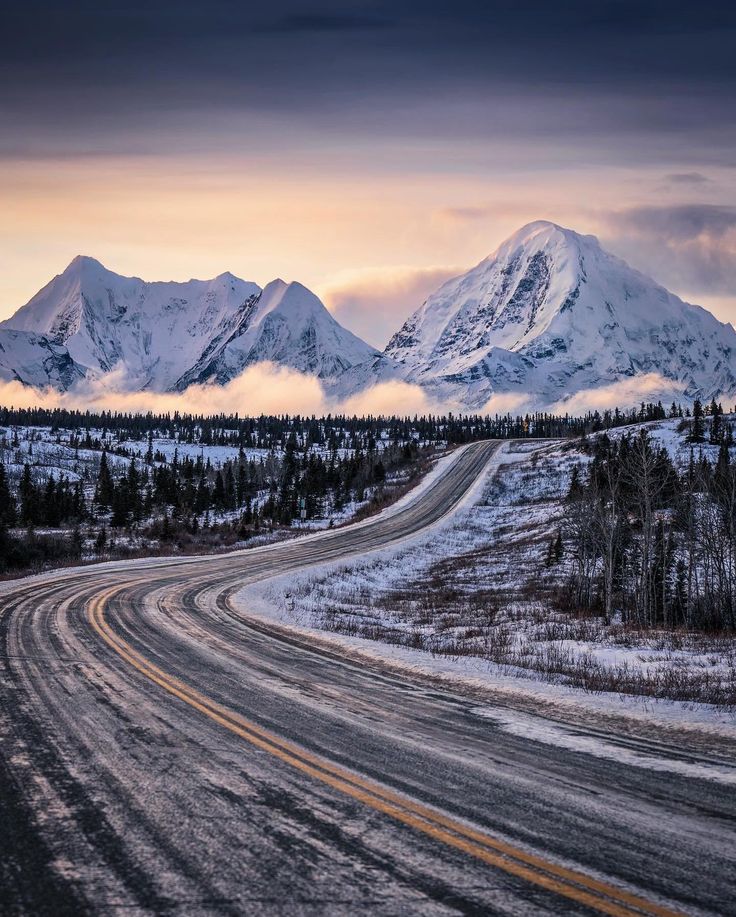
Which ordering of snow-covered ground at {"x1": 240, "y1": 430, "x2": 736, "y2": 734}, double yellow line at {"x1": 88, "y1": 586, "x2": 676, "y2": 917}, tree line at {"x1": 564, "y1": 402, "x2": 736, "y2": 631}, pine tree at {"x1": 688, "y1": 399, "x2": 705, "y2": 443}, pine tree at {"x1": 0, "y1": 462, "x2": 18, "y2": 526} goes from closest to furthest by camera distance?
double yellow line at {"x1": 88, "y1": 586, "x2": 676, "y2": 917}
snow-covered ground at {"x1": 240, "y1": 430, "x2": 736, "y2": 734}
tree line at {"x1": 564, "y1": 402, "x2": 736, "y2": 631}
pine tree at {"x1": 0, "y1": 462, "x2": 18, "y2": 526}
pine tree at {"x1": 688, "y1": 399, "x2": 705, "y2": 443}

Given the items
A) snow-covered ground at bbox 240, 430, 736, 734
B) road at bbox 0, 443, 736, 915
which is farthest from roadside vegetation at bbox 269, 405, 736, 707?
road at bbox 0, 443, 736, 915

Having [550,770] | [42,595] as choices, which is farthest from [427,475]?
[550,770]

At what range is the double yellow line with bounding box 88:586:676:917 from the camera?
483 cm

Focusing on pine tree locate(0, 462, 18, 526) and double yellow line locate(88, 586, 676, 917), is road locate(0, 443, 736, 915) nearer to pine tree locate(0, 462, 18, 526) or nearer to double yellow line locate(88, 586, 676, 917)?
double yellow line locate(88, 586, 676, 917)

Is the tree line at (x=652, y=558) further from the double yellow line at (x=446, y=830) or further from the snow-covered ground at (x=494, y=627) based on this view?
the double yellow line at (x=446, y=830)

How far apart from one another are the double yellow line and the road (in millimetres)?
20

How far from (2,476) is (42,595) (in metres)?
96.2

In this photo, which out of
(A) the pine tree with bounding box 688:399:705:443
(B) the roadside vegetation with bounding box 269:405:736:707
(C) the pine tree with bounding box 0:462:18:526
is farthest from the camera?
(A) the pine tree with bounding box 688:399:705:443

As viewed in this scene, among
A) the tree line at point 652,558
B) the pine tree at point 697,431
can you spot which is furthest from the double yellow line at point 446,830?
the pine tree at point 697,431

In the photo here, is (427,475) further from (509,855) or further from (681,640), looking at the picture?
(509,855)

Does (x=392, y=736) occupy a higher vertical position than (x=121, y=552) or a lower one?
higher

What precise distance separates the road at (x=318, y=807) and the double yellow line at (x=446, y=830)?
2 centimetres

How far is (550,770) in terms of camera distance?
7.60 metres

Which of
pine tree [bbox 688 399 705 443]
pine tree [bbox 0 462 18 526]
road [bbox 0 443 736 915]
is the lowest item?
pine tree [bbox 0 462 18 526]
